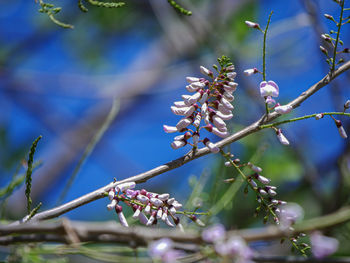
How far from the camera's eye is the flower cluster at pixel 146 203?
789 mm

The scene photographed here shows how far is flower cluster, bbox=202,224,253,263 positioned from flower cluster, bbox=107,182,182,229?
35cm

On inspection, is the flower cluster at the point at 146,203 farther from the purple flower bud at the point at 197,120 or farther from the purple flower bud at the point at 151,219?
the purple flower bud at the point at 197,120

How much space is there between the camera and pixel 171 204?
811 millimetres

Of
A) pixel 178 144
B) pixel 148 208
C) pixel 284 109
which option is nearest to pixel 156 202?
pixel 148 208

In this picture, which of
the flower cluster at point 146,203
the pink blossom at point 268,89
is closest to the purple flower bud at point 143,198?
the flower cluster at point 146,203

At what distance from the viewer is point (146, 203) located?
0.82m

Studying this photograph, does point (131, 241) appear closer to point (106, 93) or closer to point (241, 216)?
point (241, 216)

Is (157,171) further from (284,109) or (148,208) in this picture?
(284,109)

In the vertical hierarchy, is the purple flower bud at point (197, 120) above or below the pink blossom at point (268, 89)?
below

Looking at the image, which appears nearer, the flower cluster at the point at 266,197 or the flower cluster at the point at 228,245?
the flower cluster at the point at 228,245

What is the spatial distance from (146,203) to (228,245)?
412 mm

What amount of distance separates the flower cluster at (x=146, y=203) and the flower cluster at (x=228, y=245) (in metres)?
0.35

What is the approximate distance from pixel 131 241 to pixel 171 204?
36 centimetres

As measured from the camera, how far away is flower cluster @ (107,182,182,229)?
31.0 inches
